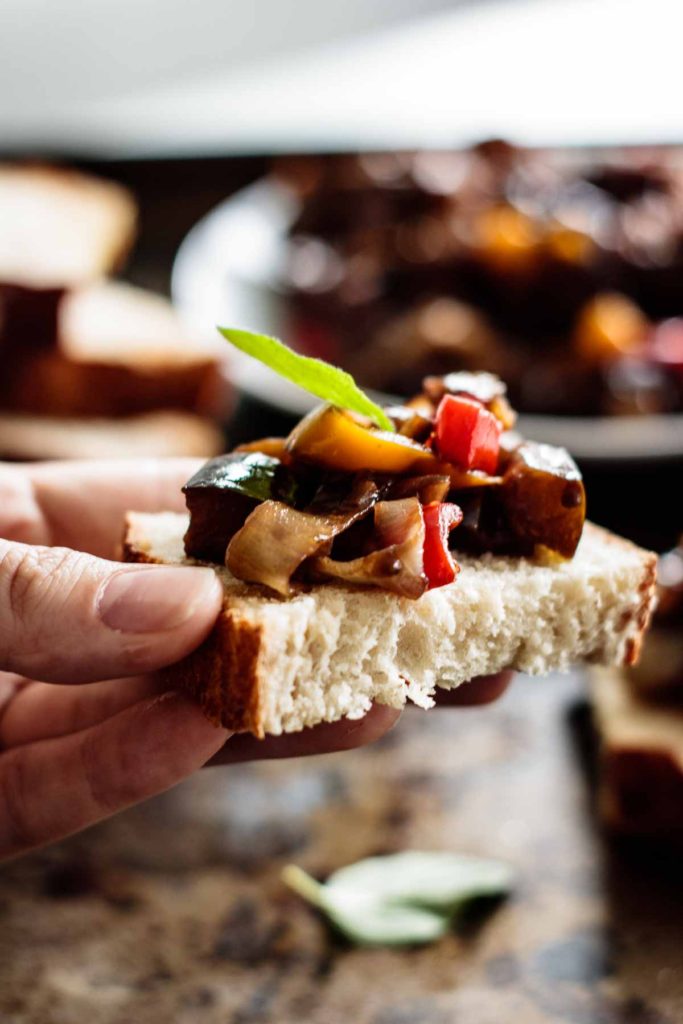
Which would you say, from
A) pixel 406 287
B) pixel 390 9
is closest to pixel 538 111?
pixel 390 9

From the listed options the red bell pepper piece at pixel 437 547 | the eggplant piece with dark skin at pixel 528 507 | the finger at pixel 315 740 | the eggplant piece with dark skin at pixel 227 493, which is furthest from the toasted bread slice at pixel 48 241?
the red bell pepper piece at pixel 437 547

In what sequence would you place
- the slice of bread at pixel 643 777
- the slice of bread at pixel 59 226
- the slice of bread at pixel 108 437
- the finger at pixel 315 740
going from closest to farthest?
the finger at pixel 315 740
the slice of bread at pixel 643 777
the slice of bread at pixel 108 437
the slice of bread at pixel 59 226

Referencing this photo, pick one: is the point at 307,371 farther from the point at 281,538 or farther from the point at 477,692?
the point at 477,692

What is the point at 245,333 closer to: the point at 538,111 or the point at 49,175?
the point at 49,175

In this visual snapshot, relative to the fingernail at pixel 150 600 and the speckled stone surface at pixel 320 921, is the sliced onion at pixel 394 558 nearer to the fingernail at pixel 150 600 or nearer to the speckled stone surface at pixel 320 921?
the fingernail at pixel 150 600

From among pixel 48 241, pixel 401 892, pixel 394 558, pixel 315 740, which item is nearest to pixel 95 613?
pixel 394 558
